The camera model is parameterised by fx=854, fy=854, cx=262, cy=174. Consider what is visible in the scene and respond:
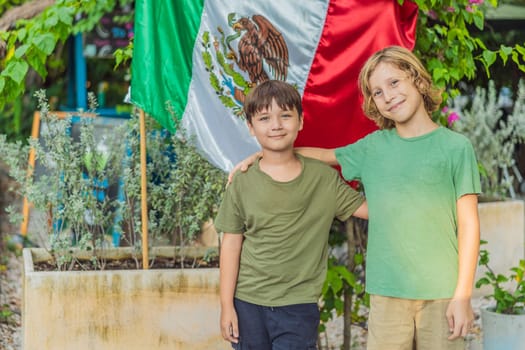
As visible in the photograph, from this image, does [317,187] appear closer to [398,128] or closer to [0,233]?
[398,128]

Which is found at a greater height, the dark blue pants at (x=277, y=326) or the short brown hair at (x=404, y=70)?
the short brown hair at (x=404, y=70)

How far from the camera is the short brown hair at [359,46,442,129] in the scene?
3104 millimetres

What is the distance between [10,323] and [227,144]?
266 centimetres

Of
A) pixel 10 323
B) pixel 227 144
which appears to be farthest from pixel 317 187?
pixel 10 323

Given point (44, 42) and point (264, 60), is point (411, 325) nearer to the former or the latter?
point (264, 60)

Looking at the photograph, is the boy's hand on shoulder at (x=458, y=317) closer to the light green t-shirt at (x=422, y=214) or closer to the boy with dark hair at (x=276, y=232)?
the light green t-shirt at (x=422, y=214)

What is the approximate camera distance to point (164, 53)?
408cm

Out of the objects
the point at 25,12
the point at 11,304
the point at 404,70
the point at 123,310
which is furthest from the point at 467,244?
the point at 11,304

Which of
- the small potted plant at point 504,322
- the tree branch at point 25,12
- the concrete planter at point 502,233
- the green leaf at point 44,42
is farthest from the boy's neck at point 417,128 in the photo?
the tree branch at point 25,12

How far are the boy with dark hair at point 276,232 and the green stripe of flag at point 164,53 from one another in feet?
3.07

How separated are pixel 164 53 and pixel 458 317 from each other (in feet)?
6.42

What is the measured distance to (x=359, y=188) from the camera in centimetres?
457

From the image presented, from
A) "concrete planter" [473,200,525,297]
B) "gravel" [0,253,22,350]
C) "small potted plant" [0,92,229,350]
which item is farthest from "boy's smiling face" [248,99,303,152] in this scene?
"concrete planter" [473,200,525,297]

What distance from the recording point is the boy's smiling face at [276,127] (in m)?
3.14
